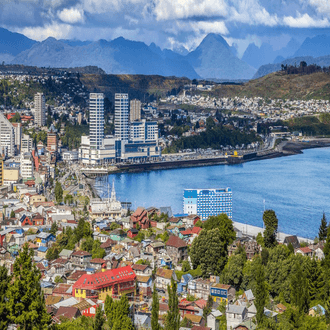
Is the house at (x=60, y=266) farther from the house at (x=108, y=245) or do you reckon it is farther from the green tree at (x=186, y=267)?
the green tree at (x=186, y=267)

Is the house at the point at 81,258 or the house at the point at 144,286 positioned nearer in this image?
the house at the point at 144,286

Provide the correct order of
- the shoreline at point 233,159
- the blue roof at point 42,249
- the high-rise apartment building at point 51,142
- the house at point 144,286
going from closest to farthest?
the house at point 144,286 → the blue roof at point 42,249 → the high-rise apartment building at point 51,142 → the shoreline at point 233,159

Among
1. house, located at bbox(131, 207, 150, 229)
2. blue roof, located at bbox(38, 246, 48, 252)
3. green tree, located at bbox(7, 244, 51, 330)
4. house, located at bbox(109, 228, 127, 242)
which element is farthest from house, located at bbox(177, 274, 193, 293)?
green tree, located at bbox(7, 244, 51, 330)

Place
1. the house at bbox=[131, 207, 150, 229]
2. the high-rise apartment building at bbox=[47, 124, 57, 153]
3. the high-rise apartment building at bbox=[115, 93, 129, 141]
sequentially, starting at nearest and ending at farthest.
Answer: the house at bbox=[131, 207, 150, 229], the high-rise apartment building at bbox=[47, 124, 57, 153], the high-rise apartment building at bbox=[115, 93, 129, 141]

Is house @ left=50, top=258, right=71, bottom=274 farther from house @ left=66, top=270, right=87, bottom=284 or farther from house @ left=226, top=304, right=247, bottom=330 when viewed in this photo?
house @ left=226, top=304, right=247, bottom=330

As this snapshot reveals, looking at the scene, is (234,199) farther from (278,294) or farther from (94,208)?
(278,294)

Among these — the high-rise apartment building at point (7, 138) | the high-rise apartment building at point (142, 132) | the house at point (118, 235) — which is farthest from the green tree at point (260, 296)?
the high-rise apartment building at point (142, 132)

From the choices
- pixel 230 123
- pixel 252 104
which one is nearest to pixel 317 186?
pixel 230 123
